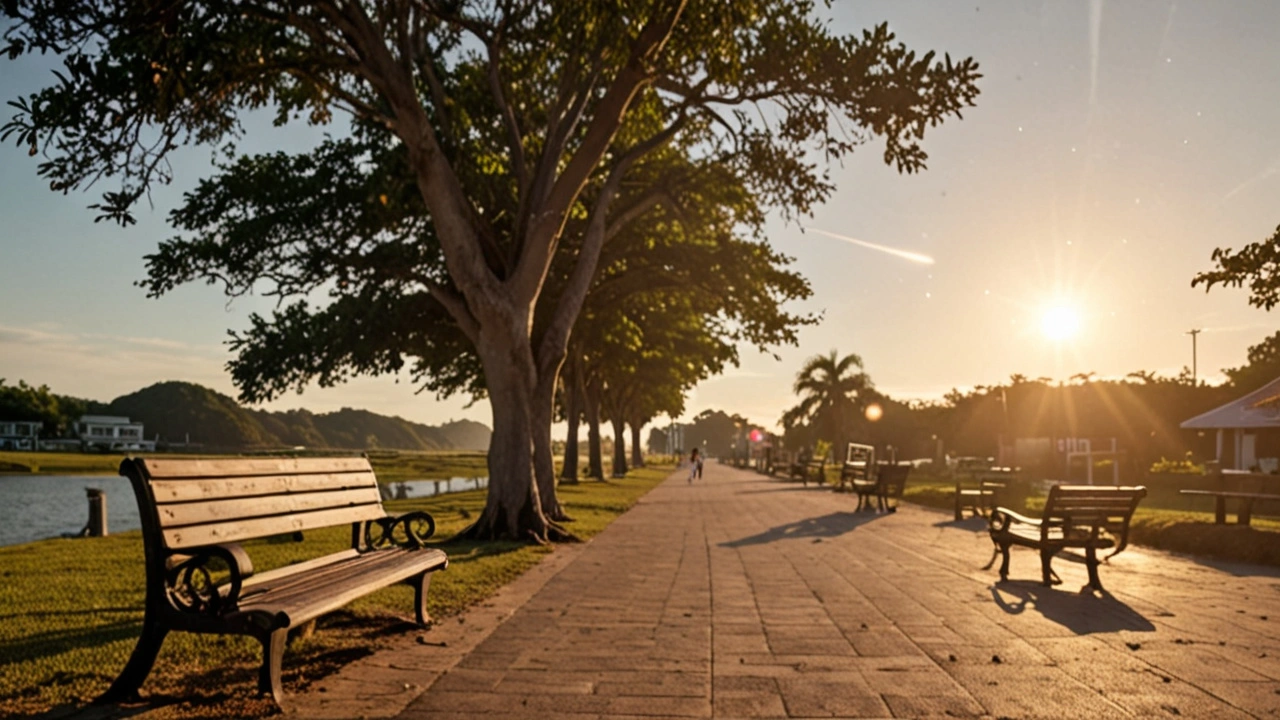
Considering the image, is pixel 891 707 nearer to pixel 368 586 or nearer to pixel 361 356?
pixel 368 586

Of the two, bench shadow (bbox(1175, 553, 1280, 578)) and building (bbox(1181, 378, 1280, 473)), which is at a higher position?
building (bbox(1181, 378, 1280, 473))

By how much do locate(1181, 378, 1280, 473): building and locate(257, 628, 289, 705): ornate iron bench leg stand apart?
2101 centimetres

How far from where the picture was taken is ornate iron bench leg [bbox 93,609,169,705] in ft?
14.6

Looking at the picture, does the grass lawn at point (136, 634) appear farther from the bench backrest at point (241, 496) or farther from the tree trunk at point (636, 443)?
the tree trunk at point (636, 443)

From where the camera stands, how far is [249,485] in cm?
539

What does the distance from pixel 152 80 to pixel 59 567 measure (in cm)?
546

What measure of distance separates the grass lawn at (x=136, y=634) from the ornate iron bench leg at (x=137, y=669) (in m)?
0.14

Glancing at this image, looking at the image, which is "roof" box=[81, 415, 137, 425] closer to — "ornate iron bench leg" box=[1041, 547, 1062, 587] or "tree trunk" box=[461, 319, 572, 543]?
"tree trunk" box=[461, 319, 572, 543]

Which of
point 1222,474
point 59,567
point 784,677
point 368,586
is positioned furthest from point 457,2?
point 1222,474

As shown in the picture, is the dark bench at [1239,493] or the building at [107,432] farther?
the building at [107,432]

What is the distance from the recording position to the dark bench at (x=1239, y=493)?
43.1 ft

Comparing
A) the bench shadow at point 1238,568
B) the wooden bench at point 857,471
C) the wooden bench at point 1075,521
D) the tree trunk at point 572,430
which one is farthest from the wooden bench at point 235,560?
the tree trunk at point 572,430

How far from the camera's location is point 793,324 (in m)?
20.3

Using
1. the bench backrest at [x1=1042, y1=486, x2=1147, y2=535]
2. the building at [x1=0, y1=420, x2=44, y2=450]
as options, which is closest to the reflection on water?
the bench backrest at [x1=1042, y1=486, x2=1147, y2=535]
